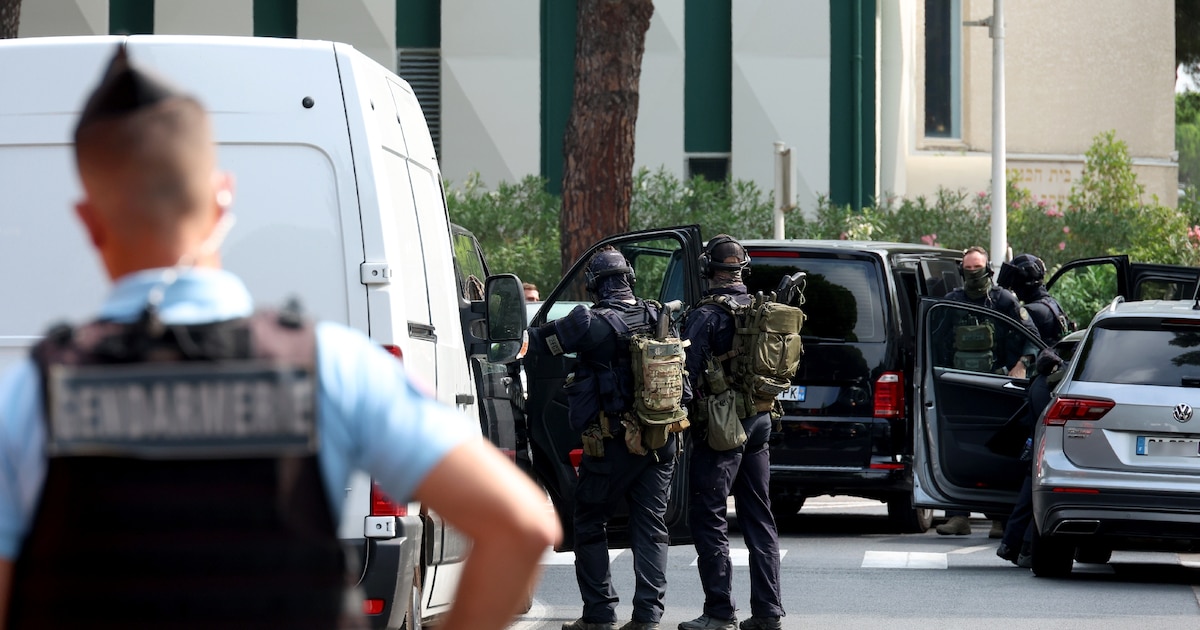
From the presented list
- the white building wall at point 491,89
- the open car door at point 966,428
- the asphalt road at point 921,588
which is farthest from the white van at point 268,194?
the white building wall at point 491,89

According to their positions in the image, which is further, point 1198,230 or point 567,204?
point 1198,230

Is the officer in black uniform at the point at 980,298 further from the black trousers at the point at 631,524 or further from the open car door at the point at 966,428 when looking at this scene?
the black trousers at the point at 631,524

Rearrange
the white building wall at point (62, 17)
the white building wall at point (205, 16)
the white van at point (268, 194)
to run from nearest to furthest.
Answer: the white van at point (268, 194)
the white building wall at point (62, 17)
the white building wall at point (205, 16)

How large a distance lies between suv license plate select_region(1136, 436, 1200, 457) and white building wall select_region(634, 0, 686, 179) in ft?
48.2

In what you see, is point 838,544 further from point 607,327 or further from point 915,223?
point 915,223

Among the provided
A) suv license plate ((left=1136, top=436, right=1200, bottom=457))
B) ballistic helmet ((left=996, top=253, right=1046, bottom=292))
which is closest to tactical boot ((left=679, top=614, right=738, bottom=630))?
suv license plate ((left=1136, top=436, right=1200, bottom=457))

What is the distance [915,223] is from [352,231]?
18.1 m

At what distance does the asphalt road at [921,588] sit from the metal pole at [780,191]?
4.68 m

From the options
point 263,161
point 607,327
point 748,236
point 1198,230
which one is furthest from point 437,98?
point 263,161

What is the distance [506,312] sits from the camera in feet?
25.5

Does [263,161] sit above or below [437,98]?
below

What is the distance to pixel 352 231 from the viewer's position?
5758 millimetres

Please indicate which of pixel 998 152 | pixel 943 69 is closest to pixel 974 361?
pixel 998 152

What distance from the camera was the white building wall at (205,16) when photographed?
2394 cm
